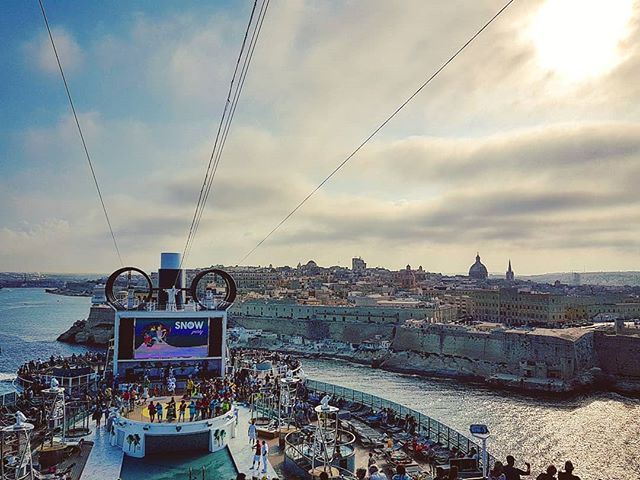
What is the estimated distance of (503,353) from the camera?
206 feet

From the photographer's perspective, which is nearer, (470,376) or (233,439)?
(233,439)

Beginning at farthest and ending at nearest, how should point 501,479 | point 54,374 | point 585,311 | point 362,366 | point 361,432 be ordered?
point 585,311, point 362,366, point 54,374, point 361,432, point 501,479

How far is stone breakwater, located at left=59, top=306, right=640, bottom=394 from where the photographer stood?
5747cm

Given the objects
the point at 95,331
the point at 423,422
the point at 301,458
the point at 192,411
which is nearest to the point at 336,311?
the point at 95,331

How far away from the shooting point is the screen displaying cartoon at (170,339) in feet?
93.1

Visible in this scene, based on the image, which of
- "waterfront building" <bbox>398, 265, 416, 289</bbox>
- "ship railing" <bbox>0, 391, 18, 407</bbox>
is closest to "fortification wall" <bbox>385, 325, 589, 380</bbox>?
"ship railing" <bbox>0, 391, 18, 407</bbox>

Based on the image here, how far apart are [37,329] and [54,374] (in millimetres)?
90967

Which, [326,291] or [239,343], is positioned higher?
[326,291]

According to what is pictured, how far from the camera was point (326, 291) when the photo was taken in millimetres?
126125

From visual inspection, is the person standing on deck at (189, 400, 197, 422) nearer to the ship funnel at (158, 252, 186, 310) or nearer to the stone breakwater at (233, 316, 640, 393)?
the ship funnel at (158, 252, 186, 310)

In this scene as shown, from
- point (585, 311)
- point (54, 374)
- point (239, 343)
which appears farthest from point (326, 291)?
point (54, 374)

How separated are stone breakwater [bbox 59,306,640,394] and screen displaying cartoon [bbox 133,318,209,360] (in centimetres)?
3857

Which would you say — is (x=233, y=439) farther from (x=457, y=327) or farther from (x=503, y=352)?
(x=457, y=327)

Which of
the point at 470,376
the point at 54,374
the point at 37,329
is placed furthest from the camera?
the point at 37,329
